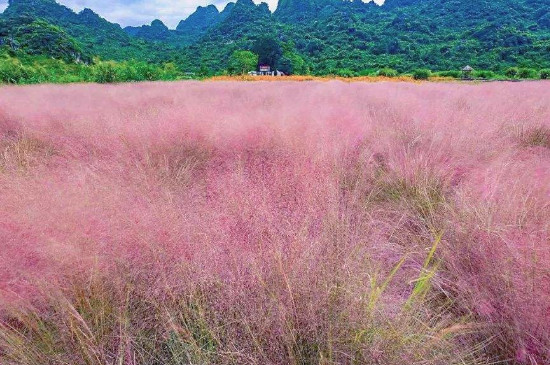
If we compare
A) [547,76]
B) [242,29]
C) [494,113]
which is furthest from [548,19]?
[494,113]

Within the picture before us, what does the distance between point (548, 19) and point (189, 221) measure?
68.8 metres

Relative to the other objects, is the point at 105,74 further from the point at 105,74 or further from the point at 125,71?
the point at 125,71

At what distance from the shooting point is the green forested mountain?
32.9m

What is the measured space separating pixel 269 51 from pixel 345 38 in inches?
536

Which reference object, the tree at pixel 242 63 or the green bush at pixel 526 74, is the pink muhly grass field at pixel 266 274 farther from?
the tree at pixel 242 63

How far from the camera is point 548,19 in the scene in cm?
4812

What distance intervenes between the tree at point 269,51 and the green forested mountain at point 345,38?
361 mm

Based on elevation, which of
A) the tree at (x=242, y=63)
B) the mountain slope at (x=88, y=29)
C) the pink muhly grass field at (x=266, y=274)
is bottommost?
the pink muhly grass field at (x=266, y=274)

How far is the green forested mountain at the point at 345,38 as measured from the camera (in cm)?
3291

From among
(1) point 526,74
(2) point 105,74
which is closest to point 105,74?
(2) point 105,74

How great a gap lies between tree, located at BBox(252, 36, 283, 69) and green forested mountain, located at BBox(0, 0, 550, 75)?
1.18 feet

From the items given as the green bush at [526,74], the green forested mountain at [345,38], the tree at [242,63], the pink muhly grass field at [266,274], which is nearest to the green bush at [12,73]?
the pink muhly grass field at [266,274]

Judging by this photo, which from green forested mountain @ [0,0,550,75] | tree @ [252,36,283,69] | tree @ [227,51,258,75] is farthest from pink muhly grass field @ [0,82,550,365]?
tree @ [252,36,283,69]

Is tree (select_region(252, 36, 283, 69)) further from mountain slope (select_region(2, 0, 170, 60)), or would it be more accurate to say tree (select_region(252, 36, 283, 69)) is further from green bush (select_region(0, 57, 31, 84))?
green bush (select_region(0, 57, 31, 84))
